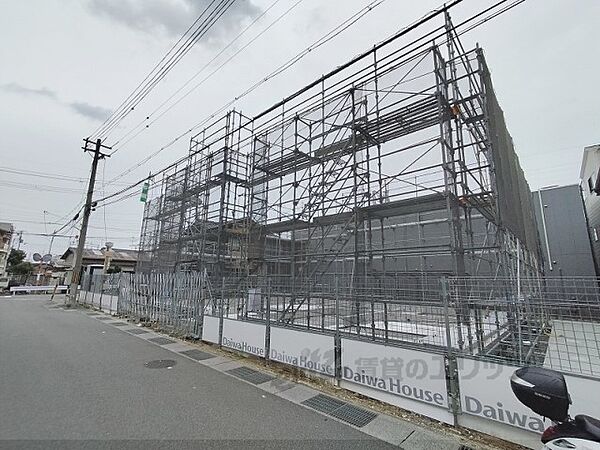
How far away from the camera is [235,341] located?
20.9ft

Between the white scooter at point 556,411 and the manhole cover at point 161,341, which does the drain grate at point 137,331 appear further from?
the white scooter at point 556,411

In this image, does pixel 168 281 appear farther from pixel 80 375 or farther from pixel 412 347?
pixel 412 347

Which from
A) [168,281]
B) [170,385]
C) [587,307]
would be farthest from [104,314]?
[587,307]

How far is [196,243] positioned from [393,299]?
11359 millimetres

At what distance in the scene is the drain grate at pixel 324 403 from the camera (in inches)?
149

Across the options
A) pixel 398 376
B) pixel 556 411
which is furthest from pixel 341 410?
pixel 556 411

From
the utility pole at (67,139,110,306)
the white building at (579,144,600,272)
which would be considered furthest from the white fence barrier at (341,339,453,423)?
the white building at (579,144,600,272)

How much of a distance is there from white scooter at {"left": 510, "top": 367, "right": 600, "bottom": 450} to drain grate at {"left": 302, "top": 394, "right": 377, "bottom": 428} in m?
1.95

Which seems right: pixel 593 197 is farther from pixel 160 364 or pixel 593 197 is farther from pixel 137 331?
pixel 137 331

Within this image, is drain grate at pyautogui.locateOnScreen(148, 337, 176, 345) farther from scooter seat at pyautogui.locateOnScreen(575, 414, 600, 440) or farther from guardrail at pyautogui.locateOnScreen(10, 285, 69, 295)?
guardrail at pyautogui.locateOnScreen(10, 285, 69, 295)

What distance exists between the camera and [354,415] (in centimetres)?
361

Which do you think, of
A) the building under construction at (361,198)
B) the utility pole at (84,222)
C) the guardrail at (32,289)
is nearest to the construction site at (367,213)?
the building under construction at (361,198)

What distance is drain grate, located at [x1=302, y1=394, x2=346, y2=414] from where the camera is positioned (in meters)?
3.78

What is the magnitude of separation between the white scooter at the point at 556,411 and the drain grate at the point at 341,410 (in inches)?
76.7
